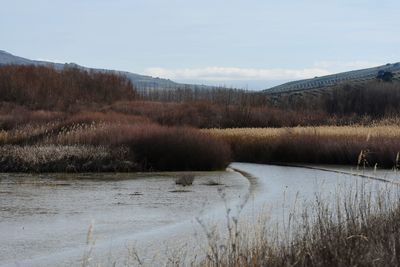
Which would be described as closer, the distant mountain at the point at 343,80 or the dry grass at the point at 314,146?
the dry grass at the point at 314,146

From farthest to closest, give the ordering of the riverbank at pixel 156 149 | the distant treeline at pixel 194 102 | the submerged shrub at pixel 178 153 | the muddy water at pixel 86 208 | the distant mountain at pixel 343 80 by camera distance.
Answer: the distant mountain at pixel 343 80 < the distant treeline at pixel 194 102 < the submerged shrub at pixel 178 153 < the riverbank at pixel 156 149 < the muddy water at pixel 86 208

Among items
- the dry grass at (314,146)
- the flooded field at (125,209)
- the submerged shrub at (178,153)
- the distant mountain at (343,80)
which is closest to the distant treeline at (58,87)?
the dry grass at (314,146)

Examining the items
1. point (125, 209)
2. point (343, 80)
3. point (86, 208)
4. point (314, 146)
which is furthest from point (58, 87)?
point (343, 80)

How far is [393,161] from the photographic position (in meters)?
24.5

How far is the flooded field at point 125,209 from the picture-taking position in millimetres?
9859

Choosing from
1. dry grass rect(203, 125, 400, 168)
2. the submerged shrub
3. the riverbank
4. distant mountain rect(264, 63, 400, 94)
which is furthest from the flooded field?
distant mountain rect(264, 63, 400, 94)

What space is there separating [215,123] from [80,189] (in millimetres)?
26970

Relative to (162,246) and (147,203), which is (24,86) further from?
(162,246)

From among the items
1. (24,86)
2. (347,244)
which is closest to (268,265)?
(347,244)

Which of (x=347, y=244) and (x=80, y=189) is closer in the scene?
(x=347, y=244)

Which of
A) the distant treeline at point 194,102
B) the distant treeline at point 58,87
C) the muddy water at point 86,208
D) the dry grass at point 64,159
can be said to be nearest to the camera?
the muddy water at point 86,208

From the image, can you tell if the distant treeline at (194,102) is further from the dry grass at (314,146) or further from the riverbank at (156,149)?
the riverbank at (156,149)

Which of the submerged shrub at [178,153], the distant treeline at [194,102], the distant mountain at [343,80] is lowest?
the submerged shrub at [178,153]

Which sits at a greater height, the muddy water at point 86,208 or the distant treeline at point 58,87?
the distant treeline at point 58,87
